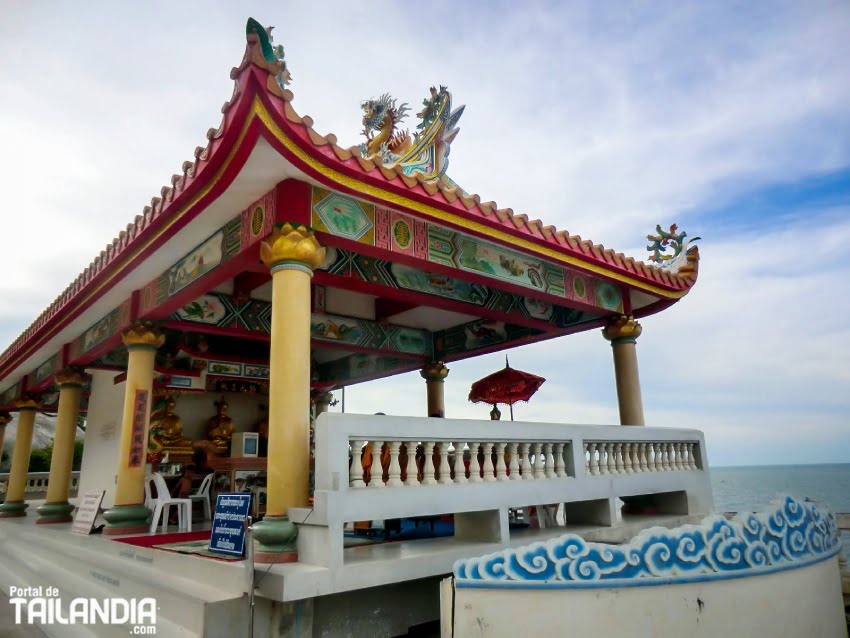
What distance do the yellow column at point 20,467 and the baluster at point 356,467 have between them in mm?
10355

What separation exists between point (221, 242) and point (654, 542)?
4.73 meters

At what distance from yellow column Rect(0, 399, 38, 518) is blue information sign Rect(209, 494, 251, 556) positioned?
9.29 m

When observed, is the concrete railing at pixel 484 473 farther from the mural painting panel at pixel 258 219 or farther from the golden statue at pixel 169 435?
the golden statue at pixel 169 435

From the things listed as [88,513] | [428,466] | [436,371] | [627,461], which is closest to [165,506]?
[88,513]

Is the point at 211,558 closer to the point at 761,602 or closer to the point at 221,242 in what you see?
the point at 221,242

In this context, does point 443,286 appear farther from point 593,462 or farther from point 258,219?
point 258,219

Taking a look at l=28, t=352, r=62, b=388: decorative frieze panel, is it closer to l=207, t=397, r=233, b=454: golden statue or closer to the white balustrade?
l=207, t=397, r=233, b=454: golden statue

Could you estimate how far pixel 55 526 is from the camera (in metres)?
8.92

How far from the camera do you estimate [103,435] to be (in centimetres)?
1134

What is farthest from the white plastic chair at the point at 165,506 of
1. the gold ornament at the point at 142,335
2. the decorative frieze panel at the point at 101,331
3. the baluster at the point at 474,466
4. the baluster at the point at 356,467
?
the baluster at the point at 474,466

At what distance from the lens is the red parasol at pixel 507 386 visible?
9438mm

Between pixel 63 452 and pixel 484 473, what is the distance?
8360 millimetres

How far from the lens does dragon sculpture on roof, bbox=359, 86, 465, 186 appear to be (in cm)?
855

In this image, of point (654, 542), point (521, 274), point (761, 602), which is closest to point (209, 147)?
point (521, 274)
